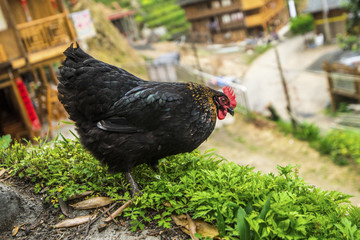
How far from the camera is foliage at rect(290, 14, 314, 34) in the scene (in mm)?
37031

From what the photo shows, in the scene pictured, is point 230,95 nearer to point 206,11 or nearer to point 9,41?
point 9,41

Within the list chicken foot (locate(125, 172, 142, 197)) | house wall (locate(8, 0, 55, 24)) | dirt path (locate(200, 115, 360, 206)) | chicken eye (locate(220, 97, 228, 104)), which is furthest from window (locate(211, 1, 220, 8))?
chicken foot (locate(125, 172, 142, 197))

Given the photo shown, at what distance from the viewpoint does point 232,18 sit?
4441 centimetres

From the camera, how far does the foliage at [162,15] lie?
46.3 metres

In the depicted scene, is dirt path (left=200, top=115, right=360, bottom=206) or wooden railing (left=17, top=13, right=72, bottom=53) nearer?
dirt path (left=200, top=115, right=360, bottom=206)

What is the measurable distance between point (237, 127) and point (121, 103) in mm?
14711

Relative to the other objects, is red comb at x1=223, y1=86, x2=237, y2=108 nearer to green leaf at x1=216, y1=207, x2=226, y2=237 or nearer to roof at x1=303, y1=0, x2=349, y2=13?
green leaf at x1=216, y1=207, x2=226, y2=237

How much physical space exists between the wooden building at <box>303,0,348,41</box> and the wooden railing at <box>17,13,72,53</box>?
99.5 ft

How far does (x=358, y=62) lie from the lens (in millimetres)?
23969

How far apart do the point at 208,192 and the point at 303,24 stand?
3818 centimetres

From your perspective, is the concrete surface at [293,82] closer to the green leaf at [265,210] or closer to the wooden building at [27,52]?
the wooden building at [27,52]

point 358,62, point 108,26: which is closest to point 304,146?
point 358,62

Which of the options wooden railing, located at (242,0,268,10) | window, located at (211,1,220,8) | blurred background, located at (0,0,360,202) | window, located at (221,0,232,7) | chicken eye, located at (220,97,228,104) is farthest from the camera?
window, located at (211,1,220,8)

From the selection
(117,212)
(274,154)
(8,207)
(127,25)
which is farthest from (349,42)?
(8,207)
